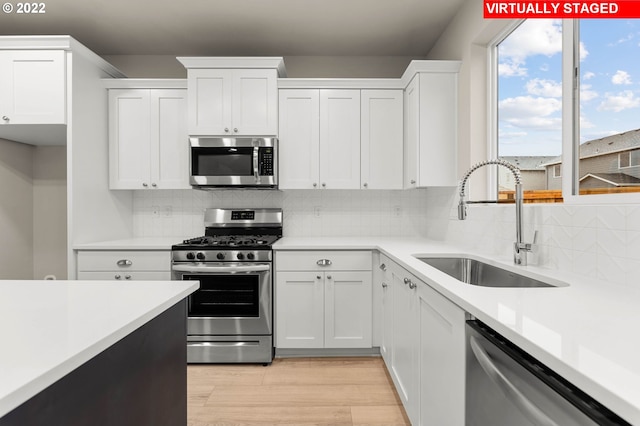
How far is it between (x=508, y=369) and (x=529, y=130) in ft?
5.85

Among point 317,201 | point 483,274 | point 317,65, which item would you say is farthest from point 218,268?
point 317,65

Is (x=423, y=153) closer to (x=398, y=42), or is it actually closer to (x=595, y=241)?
(x=398, y=42)

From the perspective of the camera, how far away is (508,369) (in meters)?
0.91

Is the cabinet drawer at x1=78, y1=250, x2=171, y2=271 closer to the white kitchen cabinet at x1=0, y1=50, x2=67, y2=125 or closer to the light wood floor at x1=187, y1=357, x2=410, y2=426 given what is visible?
the light wood floor at x1=187, y1=357, x2=410, y2=426

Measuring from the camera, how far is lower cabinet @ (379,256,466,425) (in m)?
1.25

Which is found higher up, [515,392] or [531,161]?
[531,161]

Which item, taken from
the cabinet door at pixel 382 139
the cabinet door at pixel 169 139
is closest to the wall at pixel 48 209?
the cabinet door at pixel 169 139

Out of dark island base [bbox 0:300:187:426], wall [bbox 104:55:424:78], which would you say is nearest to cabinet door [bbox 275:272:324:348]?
dark island base [bbox 0:300:187:426]

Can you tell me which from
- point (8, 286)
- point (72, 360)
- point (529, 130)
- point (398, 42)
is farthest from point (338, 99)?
point (72, 360)

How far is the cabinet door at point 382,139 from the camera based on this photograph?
3.22m

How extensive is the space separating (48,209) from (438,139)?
3689 millimetres

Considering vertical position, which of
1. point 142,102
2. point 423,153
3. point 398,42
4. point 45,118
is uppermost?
point 398,42

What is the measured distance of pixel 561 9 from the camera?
178cm

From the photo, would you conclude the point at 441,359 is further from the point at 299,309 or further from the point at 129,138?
the point at 129,138
